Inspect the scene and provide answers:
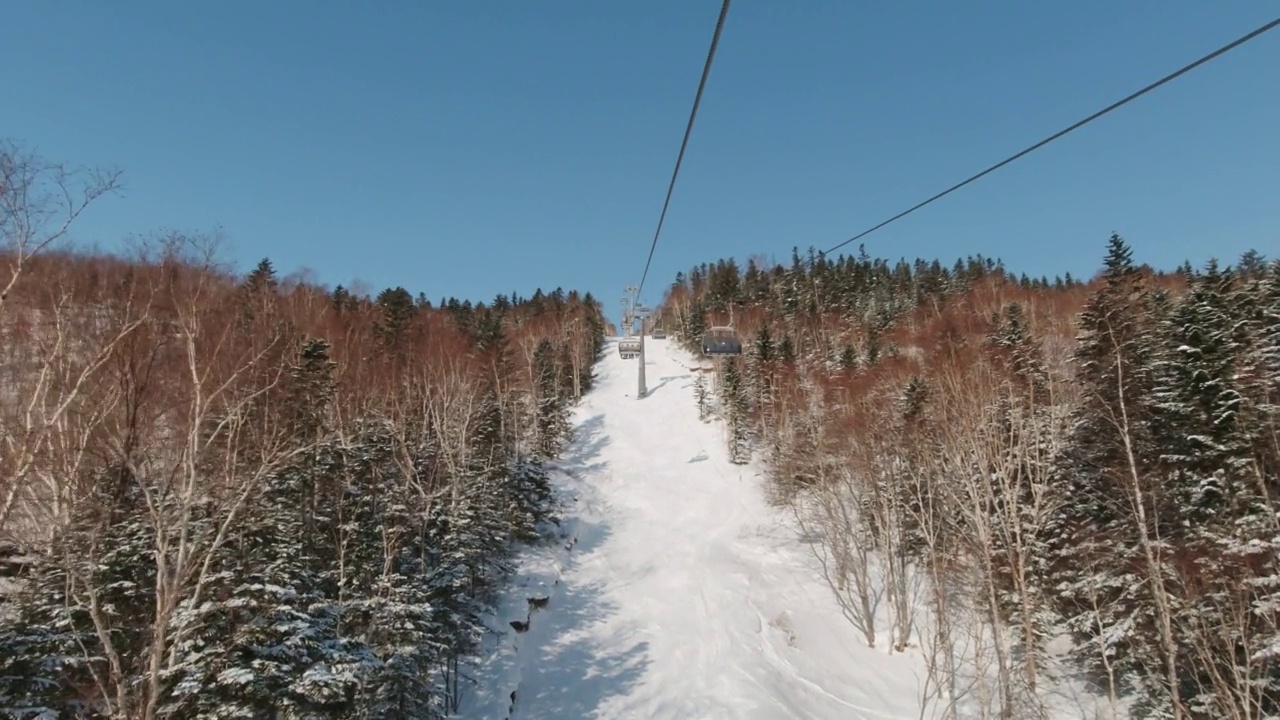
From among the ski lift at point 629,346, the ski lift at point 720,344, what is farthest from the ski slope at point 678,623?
the ski lift at point 629,346

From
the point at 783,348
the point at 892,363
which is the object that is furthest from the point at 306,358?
the point at 783,348

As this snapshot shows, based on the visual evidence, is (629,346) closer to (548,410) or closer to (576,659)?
(548,410)

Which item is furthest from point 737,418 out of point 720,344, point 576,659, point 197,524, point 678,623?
point 197,524

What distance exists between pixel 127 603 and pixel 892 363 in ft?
104

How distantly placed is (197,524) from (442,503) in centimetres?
1237

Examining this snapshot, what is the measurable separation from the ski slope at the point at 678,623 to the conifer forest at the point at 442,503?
147cm

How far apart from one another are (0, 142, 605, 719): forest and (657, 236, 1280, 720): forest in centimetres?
1273

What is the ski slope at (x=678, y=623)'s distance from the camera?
18797 mm

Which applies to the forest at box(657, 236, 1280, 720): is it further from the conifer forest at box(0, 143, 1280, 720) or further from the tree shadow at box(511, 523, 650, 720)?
the tree shadow at box(511, 523, 650, 720)

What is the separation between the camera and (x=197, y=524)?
35.6ft

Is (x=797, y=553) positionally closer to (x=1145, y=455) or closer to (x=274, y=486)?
(x=1145, y=455)

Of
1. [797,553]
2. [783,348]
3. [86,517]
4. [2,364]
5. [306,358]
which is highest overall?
[783,348]

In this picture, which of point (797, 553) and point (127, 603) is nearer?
point (127, 603)

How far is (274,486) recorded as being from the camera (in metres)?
16.9
